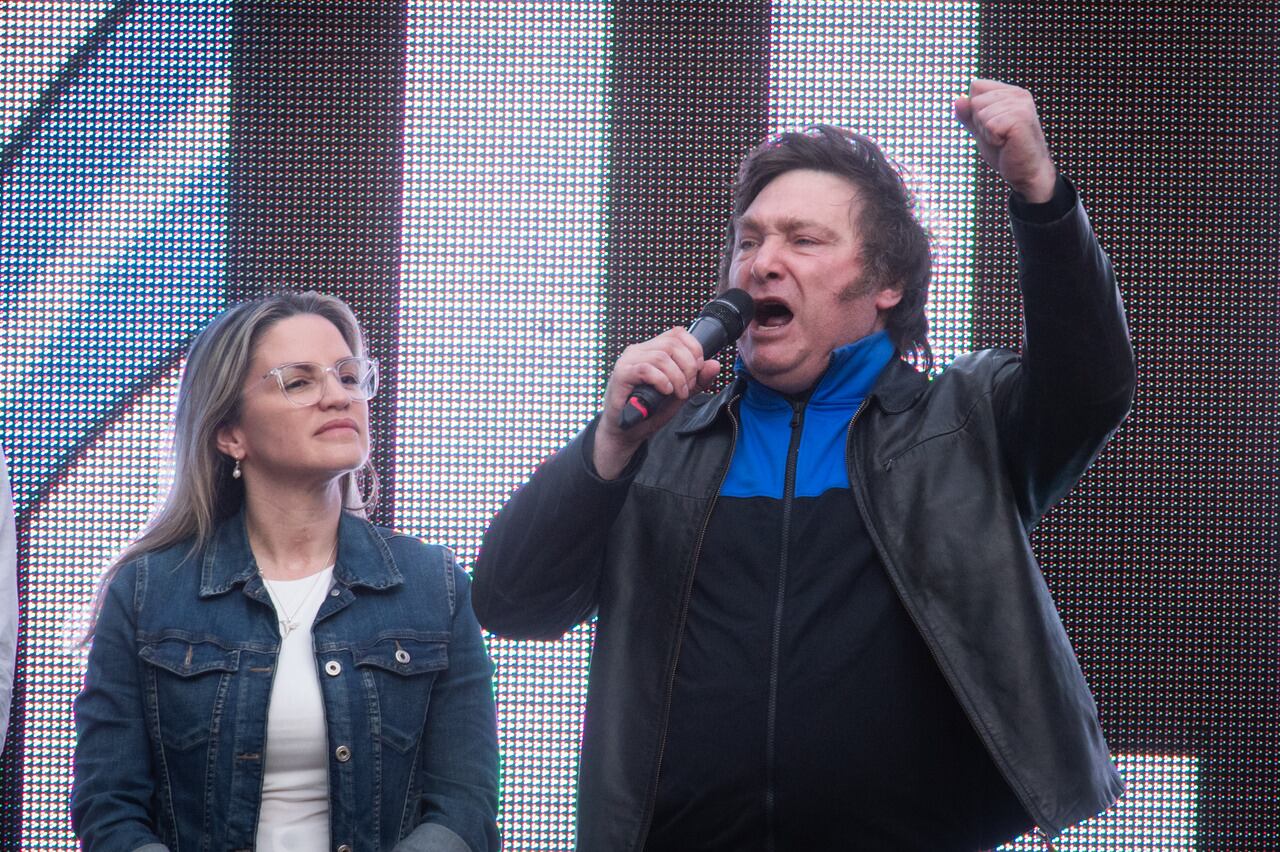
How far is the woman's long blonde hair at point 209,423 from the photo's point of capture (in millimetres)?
2027

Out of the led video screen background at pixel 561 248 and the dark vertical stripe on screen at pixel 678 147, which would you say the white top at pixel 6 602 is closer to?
the led video screen background at pixel 561 248

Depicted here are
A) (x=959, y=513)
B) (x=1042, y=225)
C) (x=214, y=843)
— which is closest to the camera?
(x=1042, y=225)

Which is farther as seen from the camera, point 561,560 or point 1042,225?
point 561,560

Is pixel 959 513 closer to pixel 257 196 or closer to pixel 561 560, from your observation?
pixel 561 560

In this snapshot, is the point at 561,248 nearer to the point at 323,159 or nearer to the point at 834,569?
the point at 323,159

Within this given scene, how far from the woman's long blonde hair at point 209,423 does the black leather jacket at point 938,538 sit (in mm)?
665

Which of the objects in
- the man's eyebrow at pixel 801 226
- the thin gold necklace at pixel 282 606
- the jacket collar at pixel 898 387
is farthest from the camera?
the thin gold necklace at pixel 282 606

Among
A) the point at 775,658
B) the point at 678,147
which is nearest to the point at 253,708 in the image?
the point at 775,658

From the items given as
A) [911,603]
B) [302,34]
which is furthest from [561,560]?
[302,34]

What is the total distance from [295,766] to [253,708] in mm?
104

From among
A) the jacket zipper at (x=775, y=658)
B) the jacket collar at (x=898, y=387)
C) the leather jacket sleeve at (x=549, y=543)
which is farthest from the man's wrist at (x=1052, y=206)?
the leather jacket sleeve at (x=549, y=543)

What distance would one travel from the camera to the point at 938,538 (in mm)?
1453

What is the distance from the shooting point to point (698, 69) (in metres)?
2.54

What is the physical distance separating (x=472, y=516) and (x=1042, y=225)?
1.43 m
